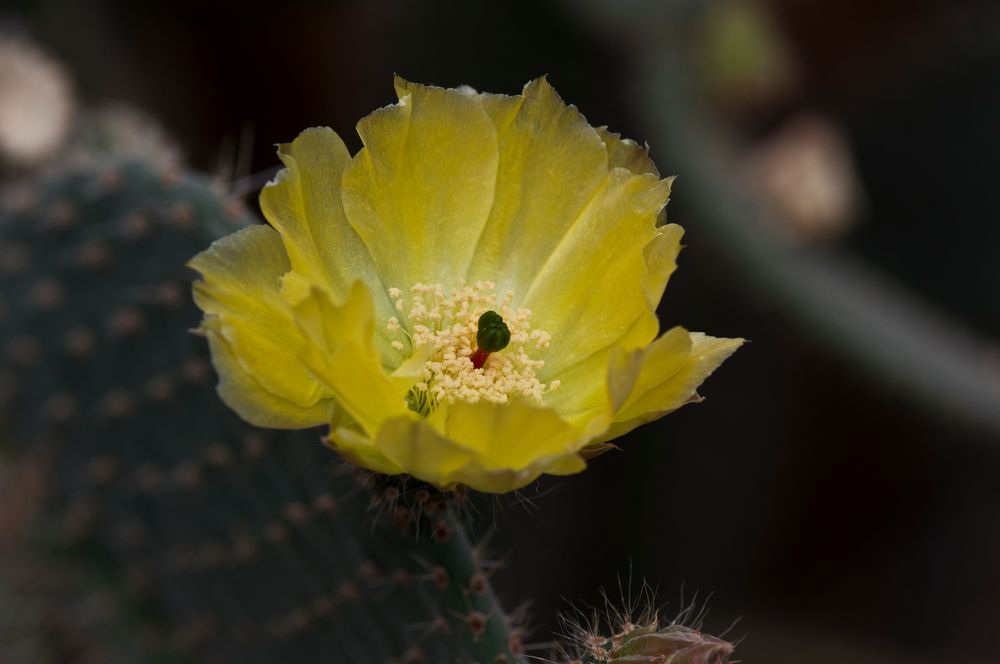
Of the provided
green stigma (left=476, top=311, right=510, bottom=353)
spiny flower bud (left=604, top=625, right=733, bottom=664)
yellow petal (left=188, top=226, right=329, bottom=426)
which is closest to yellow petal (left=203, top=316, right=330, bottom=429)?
yellow petal (left=188, top=226, right=329, bottom=426)

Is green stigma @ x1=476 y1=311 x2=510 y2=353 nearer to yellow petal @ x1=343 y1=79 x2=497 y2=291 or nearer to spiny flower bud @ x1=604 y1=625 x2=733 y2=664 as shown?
yellow petal @ x1=343 y1=79 x2=497 y2=291

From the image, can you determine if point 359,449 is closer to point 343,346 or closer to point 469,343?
point 343,346

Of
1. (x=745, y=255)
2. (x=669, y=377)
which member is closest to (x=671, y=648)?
(x=669, y=377)

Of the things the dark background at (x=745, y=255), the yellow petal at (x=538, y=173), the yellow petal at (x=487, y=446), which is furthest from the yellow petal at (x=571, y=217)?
the dark background at (x=745, y=255)

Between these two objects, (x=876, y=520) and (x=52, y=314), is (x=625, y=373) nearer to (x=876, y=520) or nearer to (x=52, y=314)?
(x=52, y=314)

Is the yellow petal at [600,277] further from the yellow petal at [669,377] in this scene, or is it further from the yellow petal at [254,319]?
the yellow petal at [254,319]

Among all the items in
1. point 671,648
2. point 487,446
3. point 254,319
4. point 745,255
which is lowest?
point 671,648

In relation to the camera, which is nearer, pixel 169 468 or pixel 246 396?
pixel 246 396
